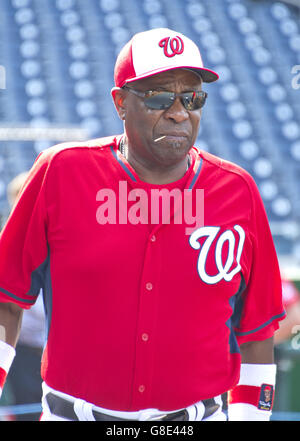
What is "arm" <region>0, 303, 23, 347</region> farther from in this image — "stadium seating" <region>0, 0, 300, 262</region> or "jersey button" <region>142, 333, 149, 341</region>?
"stadium seating" <region>0, 0, 300, 262</region>

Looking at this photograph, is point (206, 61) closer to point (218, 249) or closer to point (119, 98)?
point (119, 98)

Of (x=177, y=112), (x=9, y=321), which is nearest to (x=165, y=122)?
(x=177, y=112)

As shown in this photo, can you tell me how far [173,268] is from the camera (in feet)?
4.47

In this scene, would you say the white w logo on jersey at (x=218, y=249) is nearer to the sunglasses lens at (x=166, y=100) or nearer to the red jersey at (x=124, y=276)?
the red jersey at (x=124, y=276)

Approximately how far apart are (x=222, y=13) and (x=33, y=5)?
10.3 feet

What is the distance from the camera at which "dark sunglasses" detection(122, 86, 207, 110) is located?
4.47 feet

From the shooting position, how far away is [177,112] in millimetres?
1359

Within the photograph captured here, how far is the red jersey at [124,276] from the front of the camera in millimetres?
1334

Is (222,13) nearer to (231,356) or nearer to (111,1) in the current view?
(111,1)

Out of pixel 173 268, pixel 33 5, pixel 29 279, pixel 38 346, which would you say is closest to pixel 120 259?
pixel 173 268

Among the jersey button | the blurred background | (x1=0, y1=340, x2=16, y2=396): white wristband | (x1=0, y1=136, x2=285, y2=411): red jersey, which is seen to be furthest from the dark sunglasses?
the blurred background

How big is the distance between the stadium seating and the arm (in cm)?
593

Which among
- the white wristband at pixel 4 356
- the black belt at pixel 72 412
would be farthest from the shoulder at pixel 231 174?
the white wristband at pixel 4 356

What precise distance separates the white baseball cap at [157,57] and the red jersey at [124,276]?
194 millimetres
